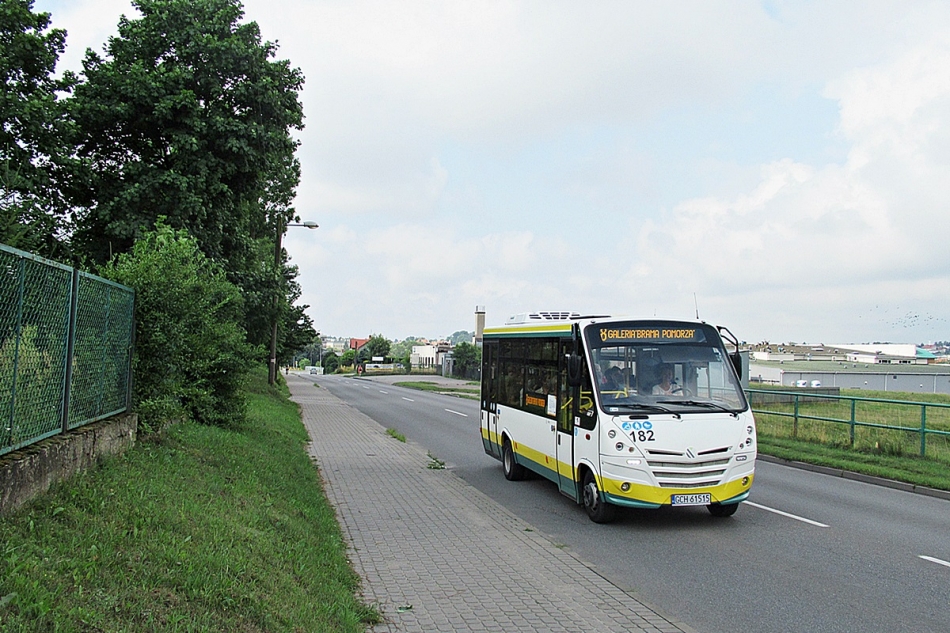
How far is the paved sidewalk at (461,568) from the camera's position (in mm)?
5961

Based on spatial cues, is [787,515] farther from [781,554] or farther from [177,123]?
[177,123]

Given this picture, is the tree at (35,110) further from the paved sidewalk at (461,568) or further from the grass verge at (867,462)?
the grass verge at (867,462)

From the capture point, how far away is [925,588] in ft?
23.2

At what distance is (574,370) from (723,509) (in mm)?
A: 2681

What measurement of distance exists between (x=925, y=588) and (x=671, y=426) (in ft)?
9.95

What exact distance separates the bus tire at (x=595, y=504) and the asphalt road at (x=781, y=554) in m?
0.12

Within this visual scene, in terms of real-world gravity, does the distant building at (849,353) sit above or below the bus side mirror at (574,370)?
above

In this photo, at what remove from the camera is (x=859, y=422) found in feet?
56.9

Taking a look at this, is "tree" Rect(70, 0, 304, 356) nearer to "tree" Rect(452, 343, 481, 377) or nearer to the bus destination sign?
the bus destination sign

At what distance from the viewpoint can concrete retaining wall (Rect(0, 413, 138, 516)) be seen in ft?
16.4

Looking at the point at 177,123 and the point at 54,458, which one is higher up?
the point at 177,123

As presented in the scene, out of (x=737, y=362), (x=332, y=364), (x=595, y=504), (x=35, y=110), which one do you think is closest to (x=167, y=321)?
(x=595, y=504)

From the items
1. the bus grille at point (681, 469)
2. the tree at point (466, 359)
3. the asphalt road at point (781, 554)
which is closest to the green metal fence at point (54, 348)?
the asphalt road at point (781, 554)

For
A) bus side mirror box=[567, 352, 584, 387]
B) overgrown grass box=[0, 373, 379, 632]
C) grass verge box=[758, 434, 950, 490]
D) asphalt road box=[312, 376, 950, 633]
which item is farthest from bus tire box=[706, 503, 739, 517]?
grass verge box=[758, 434, 950, 490]
